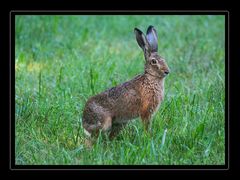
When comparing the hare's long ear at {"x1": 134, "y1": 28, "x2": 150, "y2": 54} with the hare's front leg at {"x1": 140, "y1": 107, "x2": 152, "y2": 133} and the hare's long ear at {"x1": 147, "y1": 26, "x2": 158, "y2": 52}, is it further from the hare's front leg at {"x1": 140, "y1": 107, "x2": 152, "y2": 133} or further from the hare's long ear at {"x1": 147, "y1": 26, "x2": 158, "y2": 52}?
the hare's front leg at {"x1": 140, "y1": 107, "x2": 152, "y2": 133}

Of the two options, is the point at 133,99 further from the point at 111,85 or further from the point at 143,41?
the point at 111,85

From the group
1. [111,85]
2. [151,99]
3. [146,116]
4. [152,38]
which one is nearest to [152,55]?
[152,38]

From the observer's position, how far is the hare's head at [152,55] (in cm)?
718

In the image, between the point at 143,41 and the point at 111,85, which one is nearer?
the point at 143,41

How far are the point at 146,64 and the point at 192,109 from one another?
0.54 m

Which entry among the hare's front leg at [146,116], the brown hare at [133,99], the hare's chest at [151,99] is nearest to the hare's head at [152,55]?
the brown hare at [133,99]

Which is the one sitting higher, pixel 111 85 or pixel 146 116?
pixel 111 85

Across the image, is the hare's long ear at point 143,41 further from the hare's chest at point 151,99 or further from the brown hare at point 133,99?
the hare's chest at point 151,99

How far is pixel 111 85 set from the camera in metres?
8.20

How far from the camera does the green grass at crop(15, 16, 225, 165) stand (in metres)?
6.66

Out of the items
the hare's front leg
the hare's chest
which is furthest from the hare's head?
the hare's front leg

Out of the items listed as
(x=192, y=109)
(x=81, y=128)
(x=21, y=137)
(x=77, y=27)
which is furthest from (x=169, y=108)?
(x=77, y=27)

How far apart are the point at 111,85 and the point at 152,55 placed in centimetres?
107
